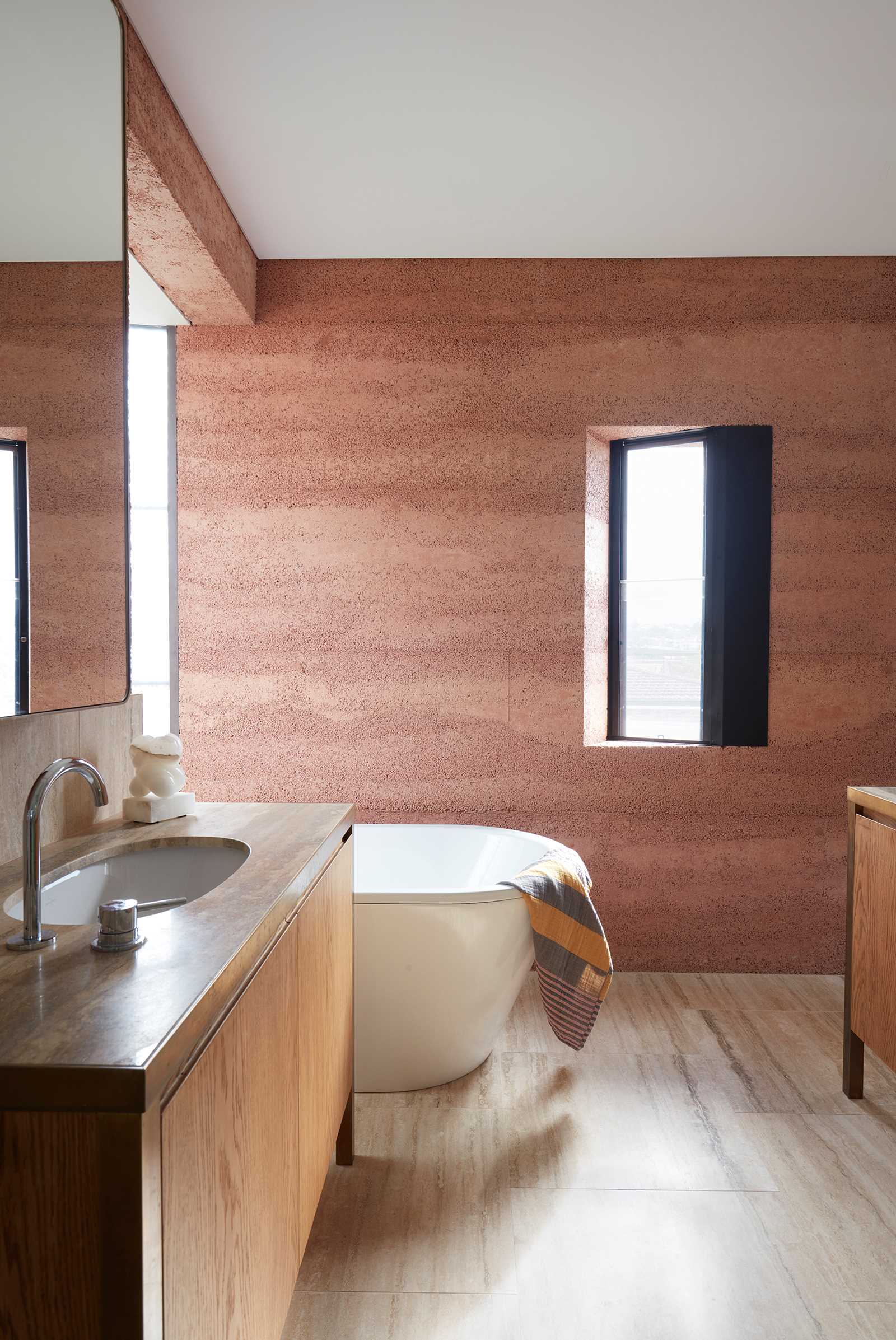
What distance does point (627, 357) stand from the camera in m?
3.25

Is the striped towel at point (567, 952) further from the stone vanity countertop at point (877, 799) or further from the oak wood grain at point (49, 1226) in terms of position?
the oak wood grain at point (49, 1226)

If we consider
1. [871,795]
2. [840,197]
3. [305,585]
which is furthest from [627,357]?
[871,795]

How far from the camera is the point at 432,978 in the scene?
227 cm

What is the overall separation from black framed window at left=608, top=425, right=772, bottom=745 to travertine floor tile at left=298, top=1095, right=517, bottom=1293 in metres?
1.68

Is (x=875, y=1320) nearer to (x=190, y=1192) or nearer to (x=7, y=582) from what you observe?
(x=190, y=1192)

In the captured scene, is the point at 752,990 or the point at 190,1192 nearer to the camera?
the point at 190,1192

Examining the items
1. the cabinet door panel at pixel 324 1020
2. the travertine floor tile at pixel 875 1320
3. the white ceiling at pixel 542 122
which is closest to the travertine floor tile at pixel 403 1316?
the cabinet door panel at pixel 324 1020

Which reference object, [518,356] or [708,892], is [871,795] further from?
[518,356]

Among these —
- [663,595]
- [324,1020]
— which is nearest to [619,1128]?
[324,1020]

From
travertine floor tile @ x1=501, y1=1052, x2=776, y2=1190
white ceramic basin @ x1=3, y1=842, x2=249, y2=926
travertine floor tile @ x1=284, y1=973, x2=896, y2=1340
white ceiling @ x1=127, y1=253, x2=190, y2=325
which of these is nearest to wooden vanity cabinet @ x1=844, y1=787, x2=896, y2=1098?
travertine floor tile @ x1=284, y1=973, x2=896, y2=1340

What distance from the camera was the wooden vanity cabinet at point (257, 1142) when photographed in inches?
33.3

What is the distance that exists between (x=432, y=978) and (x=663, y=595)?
5.95 ft

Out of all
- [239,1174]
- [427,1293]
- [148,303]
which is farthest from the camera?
[148,303]

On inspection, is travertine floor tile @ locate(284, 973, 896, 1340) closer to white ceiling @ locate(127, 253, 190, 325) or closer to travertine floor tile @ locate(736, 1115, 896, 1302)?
travertine floor tile @ locate(736, 1115, 896, 1302)
